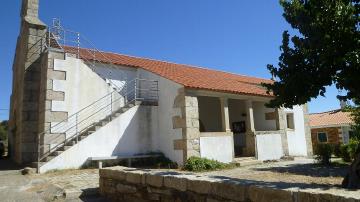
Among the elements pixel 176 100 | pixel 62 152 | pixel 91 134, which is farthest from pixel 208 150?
pixel 62 152

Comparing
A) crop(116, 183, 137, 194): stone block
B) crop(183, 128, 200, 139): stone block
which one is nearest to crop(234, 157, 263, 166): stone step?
crop(183, 128, 200, 139): stone block

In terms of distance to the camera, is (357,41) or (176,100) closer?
(357,41)

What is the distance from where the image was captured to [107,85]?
1402 cm

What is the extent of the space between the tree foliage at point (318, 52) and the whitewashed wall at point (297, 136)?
1171cm

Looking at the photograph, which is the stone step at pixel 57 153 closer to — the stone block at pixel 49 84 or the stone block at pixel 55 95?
the stone block at pixel 55 95

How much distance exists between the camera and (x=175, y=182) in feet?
18.2

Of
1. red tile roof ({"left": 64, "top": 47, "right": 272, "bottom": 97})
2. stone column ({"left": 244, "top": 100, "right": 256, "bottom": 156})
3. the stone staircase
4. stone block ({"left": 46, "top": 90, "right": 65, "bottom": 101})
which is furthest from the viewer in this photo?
stone column ({"left": 244, "top": 100, "right": 256, "bottom": 156})

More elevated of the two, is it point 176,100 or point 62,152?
point 176,100

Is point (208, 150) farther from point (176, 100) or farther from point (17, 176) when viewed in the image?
point (17, 176)

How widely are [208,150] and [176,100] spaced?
238cm

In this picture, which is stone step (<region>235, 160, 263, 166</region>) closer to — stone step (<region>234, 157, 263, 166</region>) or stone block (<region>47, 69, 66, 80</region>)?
stone step (<region>234, 157, 263, 166</region>)

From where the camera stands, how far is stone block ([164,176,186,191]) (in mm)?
5371

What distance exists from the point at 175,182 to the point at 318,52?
10.6 ft

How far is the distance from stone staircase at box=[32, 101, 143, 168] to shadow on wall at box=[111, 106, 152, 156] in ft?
1.67
